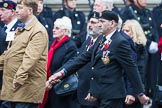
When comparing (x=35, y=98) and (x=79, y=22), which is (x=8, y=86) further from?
(x=79, y=22)

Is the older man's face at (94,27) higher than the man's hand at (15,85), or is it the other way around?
the older man's face at (94,27)

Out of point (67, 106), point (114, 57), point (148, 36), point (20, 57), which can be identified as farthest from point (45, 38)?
point (148, 36)

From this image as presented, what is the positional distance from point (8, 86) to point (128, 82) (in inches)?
60.6

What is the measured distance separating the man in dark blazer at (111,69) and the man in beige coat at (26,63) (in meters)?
0.69

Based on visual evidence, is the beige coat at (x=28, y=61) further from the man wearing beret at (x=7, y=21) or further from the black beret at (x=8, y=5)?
the black beret at (x=8, y=5)

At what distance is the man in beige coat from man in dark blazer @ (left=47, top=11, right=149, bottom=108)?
2.25 ft

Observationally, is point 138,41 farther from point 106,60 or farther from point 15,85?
point 15,85

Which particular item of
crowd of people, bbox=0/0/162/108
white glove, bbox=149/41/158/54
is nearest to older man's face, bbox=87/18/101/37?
crowd of people, bbox=0/0/162/108

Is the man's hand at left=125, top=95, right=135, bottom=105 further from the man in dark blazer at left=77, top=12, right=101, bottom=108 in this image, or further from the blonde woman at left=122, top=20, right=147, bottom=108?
the blonde woman at left=122, top=20, right=147, bottom=108

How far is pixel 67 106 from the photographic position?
10.2 meters

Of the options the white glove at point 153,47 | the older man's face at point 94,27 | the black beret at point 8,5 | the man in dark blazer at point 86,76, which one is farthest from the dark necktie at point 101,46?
the white glove at point 153,47

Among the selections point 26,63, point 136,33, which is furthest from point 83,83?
point 136,33

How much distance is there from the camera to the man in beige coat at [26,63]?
8.38 m

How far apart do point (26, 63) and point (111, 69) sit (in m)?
1.02
